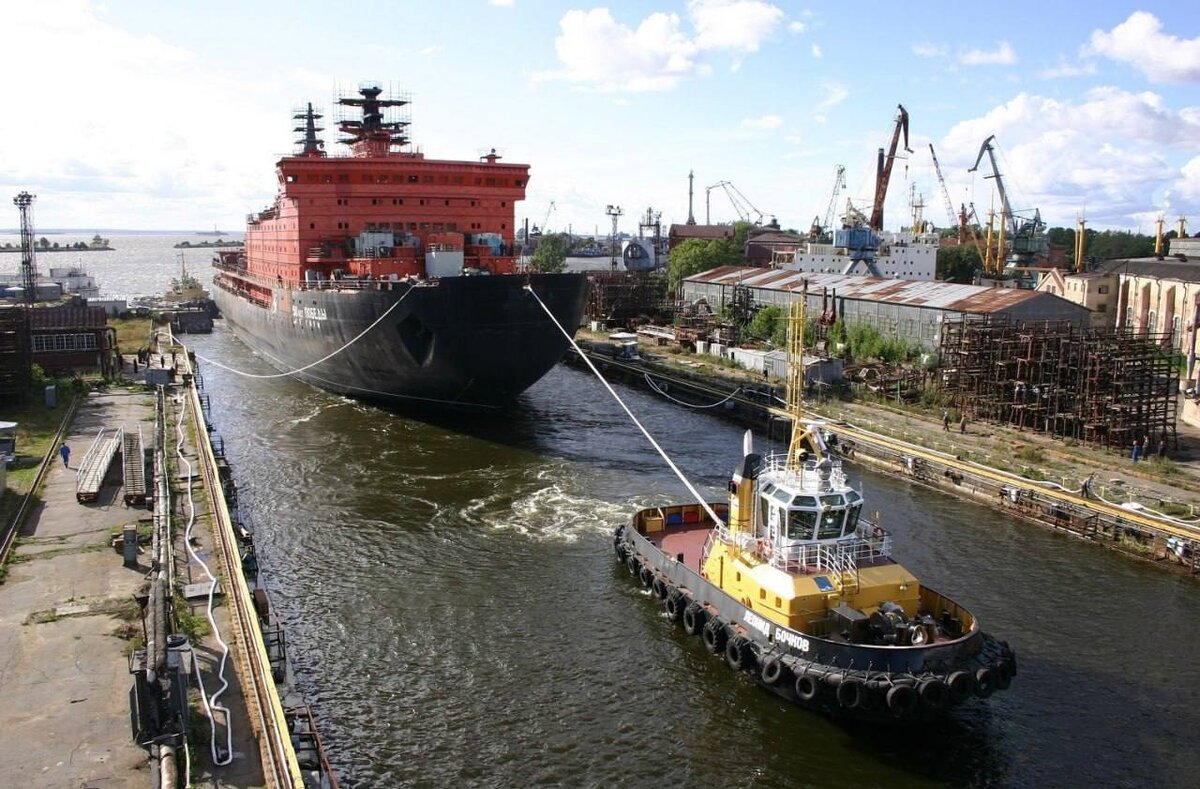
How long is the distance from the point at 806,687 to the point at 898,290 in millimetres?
40654

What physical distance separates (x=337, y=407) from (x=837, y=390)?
24156mm

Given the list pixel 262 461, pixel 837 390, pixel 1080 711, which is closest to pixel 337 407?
pixel 262 461

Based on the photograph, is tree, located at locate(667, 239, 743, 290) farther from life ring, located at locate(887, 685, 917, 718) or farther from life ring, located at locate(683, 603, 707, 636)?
life ring, located at locate(887, 685, 917, 718)

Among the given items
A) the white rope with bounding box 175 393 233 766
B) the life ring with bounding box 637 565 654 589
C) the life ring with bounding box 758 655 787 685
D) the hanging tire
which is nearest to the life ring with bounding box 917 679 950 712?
the life ring with bounding box 758 655 787 685

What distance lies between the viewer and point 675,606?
67.7 ft

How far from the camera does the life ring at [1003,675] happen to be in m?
16.3

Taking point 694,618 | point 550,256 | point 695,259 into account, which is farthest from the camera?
point 550,256

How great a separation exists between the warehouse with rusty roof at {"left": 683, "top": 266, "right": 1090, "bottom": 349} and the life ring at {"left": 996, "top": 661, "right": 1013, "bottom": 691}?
887 inches

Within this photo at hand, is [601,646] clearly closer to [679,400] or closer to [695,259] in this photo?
[679,400]

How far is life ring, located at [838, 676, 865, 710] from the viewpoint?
16.1m

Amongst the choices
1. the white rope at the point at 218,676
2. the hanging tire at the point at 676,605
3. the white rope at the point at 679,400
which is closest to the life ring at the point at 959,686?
the hanging tire at the point at 676,605

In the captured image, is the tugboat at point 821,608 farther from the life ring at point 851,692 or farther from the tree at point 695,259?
the tree at point 695,259

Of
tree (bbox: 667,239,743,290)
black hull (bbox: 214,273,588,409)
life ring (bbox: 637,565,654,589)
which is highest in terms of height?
tree (bbox: 667,239,743,290)

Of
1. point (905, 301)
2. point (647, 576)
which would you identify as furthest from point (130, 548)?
point (905, 301)
